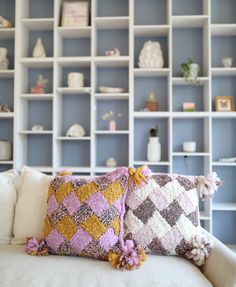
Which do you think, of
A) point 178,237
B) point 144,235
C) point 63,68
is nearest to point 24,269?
point 144,235

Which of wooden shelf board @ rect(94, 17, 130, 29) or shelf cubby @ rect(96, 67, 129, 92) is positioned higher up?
wooden shelf board @ rect(94, 17, 130, 29)

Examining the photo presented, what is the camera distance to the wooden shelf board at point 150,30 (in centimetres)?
274

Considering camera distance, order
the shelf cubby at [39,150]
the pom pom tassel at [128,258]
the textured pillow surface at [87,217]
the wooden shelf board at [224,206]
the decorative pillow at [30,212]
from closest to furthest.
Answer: the pom pom tassel at [128,258]
the textured pillow surface at [87,217]
the decorative pillow at [30,212]
the wooden shelf board at [224,206]
the shelf cubby at [39,150]

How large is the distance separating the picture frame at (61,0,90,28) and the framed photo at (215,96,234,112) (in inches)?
58.1

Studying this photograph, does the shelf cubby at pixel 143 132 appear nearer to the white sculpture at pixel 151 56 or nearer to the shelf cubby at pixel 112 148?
the shelf cubby at pixel 112 148

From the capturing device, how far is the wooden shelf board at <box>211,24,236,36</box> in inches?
107

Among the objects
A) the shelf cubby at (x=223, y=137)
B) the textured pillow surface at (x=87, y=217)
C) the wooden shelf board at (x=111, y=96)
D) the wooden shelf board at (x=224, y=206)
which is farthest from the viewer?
the shelf cubby at (x=223, y=137)

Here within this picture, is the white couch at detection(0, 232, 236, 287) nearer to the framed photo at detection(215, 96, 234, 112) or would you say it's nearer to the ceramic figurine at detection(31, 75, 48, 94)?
the framed photo at detection(215, 96, 234, 112)

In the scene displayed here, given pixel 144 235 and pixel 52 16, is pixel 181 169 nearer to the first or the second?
pixel 144 235

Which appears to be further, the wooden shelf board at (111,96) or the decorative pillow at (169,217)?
the wooden shelf board at (111,96)

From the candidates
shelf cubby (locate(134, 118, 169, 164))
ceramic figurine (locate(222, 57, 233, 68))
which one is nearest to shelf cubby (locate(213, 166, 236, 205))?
shelf cubby (locate(134, 118, 169, 164))

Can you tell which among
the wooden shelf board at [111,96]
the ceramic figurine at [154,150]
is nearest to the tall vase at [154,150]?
the ceramic figurine at [154,150]

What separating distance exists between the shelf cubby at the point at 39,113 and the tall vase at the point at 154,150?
110 centimetres

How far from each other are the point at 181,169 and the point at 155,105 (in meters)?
0.70
